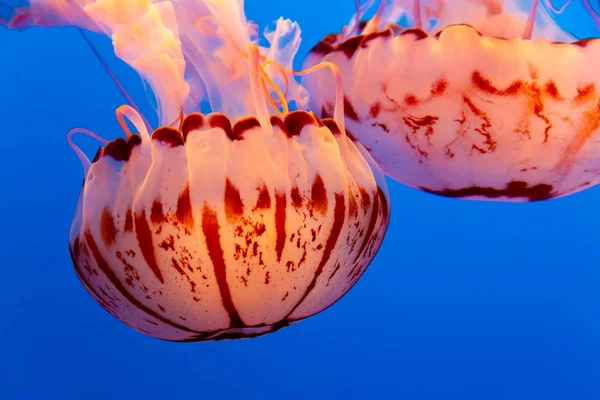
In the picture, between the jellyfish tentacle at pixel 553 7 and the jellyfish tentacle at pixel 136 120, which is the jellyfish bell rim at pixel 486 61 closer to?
the jellyfish tentacle at pixel 553 7

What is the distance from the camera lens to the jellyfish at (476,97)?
66.7 inches

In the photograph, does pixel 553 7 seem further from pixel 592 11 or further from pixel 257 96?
pixel 257 96

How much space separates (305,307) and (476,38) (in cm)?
97

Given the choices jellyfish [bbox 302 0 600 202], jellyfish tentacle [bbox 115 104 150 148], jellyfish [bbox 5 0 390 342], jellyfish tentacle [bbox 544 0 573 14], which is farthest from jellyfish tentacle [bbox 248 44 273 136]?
jellyfish tentacle [bbox 544 0 573 14]

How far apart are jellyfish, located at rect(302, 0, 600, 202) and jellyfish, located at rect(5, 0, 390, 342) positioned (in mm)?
176

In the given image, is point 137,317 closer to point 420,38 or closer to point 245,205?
point 245,205

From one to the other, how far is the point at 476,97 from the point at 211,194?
0.81m

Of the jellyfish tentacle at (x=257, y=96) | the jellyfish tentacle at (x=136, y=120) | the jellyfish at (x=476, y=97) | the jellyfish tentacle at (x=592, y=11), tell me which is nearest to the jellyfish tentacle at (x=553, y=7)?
the jellyfish at (x=476, y=97)

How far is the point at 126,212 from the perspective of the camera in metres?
1.60

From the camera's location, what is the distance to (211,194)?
1.52m

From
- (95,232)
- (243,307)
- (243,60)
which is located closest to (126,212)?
(95,232)

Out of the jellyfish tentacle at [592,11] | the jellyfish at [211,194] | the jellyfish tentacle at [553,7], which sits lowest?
the jellyfish at [211,194]

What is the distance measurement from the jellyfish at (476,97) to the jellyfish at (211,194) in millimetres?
176

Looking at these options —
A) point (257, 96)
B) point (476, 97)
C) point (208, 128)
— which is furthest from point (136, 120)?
point (476, 97)
